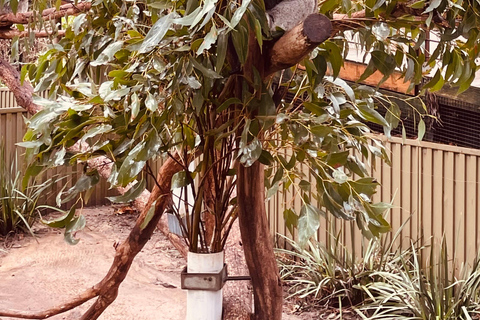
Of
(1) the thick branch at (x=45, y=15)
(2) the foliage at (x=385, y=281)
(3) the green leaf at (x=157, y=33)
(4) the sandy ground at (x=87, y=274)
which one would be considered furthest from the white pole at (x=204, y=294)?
(4) the sandy ground at (x=87, y=274)

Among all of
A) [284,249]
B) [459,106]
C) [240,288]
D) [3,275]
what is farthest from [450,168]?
[3,275]

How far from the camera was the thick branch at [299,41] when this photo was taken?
1.00 m

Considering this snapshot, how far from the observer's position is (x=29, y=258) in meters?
4.55

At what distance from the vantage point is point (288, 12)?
1.42 m

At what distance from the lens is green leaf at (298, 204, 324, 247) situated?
43.7 inches

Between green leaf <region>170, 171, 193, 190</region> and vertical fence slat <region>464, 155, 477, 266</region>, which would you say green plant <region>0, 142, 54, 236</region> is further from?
green leaf <region>170, 171, 193, 190</region>

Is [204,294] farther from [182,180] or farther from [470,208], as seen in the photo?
[470,208]

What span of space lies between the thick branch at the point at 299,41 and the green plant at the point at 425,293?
2376 millimetres

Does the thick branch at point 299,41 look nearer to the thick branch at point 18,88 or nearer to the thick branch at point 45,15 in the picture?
the thick branch at point 45,15

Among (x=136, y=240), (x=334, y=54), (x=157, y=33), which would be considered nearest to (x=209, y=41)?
(x=157, y=33)

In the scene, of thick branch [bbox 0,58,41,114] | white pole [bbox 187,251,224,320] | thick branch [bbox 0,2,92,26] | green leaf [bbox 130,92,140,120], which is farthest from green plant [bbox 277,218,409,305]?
green leaf [bbox 130,92,140,120]

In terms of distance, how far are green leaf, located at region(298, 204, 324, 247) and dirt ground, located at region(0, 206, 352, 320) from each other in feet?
8.59

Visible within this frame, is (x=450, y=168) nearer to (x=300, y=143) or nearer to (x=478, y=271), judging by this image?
(x=478, y=271)

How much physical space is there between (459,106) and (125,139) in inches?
143
